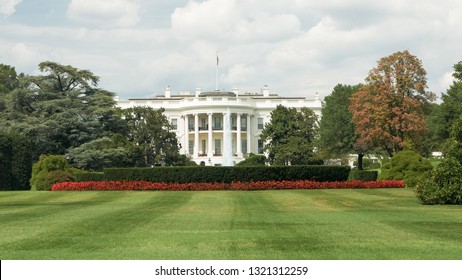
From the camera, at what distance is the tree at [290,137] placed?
75750 millimetres

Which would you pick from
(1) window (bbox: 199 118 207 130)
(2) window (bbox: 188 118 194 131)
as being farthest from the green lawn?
(2) window (bbox: 188 118 194 131)

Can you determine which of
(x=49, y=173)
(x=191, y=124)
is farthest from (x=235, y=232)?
(x=191, y=124)

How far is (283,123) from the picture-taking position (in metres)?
79.1

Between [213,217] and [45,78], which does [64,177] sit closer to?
[45,78]

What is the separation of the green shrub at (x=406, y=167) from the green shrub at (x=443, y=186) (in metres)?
16.2

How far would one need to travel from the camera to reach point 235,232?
615 inches

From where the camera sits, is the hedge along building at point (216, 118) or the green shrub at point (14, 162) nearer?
the green shrub at point (14, 162)

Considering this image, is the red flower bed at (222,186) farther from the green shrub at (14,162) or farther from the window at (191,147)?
the window at (191,147)

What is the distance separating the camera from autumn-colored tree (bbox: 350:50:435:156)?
2186 inches

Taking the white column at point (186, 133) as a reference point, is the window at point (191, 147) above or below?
below

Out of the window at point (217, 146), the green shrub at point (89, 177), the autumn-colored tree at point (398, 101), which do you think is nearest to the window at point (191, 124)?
the window at point (217, 146)

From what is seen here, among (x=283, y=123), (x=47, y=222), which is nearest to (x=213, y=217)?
(x=47, y=222)

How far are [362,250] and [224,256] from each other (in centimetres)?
253

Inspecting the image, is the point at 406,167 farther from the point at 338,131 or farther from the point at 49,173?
the point at 338,131
